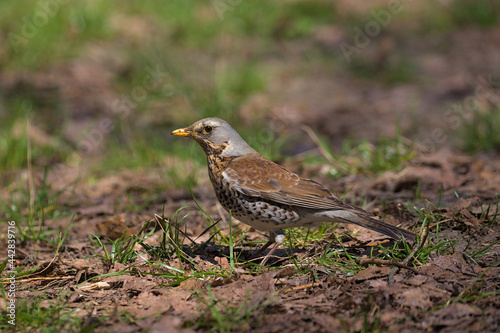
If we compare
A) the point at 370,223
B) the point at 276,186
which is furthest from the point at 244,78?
the point at 370,223

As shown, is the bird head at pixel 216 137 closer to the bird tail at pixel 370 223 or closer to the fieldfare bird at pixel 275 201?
the fieldfare bird at pixel 275 201

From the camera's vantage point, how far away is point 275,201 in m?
4.25

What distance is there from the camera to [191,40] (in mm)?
12234

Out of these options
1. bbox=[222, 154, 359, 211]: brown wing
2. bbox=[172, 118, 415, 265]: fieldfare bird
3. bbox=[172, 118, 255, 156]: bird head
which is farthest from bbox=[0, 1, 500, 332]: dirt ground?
bbox=[172, 118, 255, 156]: bird head

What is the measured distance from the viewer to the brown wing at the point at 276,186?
4.20 metres

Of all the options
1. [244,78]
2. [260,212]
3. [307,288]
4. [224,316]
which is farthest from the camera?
[244,78]

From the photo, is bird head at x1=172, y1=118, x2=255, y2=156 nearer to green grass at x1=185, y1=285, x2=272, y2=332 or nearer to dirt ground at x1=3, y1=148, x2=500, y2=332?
dirt ground at x1=3, y1=148, x2=500, y2=332

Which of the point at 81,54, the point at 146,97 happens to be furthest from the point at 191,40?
the point at 146,97

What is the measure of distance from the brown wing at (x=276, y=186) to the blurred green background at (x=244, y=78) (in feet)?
7.30

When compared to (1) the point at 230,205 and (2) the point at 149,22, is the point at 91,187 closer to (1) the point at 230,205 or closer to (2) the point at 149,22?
(1) the point at 230,205

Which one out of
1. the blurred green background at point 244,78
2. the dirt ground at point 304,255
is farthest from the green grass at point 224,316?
the blurred green background at point 244,78

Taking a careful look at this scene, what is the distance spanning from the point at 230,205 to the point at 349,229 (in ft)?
3.82

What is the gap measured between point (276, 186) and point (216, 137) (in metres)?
0.74

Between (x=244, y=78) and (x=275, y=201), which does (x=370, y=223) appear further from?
(x=244, y=78)
